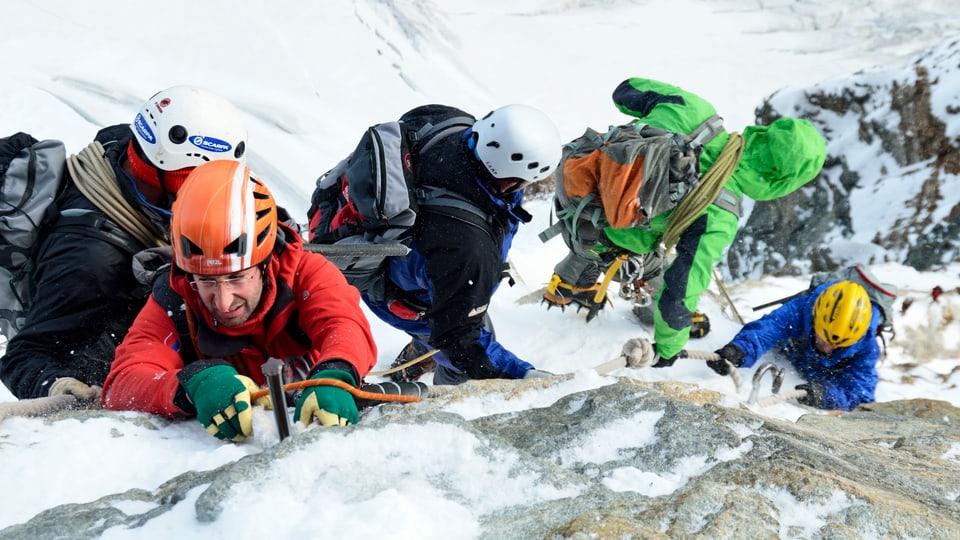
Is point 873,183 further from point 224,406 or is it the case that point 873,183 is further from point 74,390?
point 74,390

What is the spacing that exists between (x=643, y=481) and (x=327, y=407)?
89cm

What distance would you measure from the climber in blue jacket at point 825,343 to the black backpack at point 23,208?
14.8 feet

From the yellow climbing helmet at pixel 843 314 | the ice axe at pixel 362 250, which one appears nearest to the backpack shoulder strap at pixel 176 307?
the ice axe at pixel 362 250

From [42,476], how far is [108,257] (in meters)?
1.34

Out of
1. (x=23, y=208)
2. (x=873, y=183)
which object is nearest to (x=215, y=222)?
(x=23, y=208)

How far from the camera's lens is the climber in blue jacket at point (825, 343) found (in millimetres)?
5023

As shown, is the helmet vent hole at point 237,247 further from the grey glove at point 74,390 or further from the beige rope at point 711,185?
the beige rope at point 711,185

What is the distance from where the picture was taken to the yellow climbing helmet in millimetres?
5109

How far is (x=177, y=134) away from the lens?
2.96 metres

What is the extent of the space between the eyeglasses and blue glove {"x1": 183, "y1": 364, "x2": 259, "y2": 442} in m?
0.37

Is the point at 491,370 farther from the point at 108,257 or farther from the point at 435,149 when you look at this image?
the point at 108,257

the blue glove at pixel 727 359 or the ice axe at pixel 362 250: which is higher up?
the ice axe at pixel 362 250

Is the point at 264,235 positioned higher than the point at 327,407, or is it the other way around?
the point at 264,235

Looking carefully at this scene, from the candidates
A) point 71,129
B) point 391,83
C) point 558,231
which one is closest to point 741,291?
point 558,231
